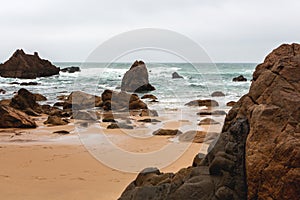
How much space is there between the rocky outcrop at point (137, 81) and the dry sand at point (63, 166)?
17.5 meters

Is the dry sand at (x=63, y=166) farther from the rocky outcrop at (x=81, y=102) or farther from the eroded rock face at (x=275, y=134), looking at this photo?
the rocky outcrop at (x=81, y=102)

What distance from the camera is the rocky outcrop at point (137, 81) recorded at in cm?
2741

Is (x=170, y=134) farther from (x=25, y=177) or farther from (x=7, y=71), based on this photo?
(x=7, y=71)

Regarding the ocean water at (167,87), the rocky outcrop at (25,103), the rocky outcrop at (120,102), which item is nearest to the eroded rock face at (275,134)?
the rocky outcrop at (25,103)

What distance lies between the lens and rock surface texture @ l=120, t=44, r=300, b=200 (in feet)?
9.94

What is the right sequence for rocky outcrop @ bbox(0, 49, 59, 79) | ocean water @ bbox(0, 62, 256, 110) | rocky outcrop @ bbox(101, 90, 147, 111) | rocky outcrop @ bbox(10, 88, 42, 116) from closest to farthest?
rocky outcrop @ bbox(10, 88, 42, 116)
rocky outcrop @ bbox(101, 90, 147, 111)
ocean water @ bbox(0, 62, 256, 110)
rocky outcrop @ bbox(0, 49, 59, 79)

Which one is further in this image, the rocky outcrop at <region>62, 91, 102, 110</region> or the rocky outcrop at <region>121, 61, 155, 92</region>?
the rocky outcrop at <region>121, 61, 155, 92</region>

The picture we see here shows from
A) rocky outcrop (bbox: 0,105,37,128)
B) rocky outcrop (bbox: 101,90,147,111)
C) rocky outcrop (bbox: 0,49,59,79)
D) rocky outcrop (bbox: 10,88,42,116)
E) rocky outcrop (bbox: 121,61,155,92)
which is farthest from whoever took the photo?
rocky outcrop (bbox: 0,49,59,79)

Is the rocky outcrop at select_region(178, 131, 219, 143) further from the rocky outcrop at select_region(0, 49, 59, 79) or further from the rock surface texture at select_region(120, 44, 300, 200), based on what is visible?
the rocky outcrop at select_region(0, 49, 59, 79)

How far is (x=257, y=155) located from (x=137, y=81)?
2467 centimetres

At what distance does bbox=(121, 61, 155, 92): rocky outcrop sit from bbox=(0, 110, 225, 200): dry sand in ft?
57.3

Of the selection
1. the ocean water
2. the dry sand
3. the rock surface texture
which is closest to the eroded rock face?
the rock surface texture

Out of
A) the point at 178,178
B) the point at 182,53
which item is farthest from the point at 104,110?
the point at 178,178

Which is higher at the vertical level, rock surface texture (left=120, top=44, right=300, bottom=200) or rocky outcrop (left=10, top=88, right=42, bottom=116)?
rock surface texture (left=120, top=44, right=300, bottom=200)
